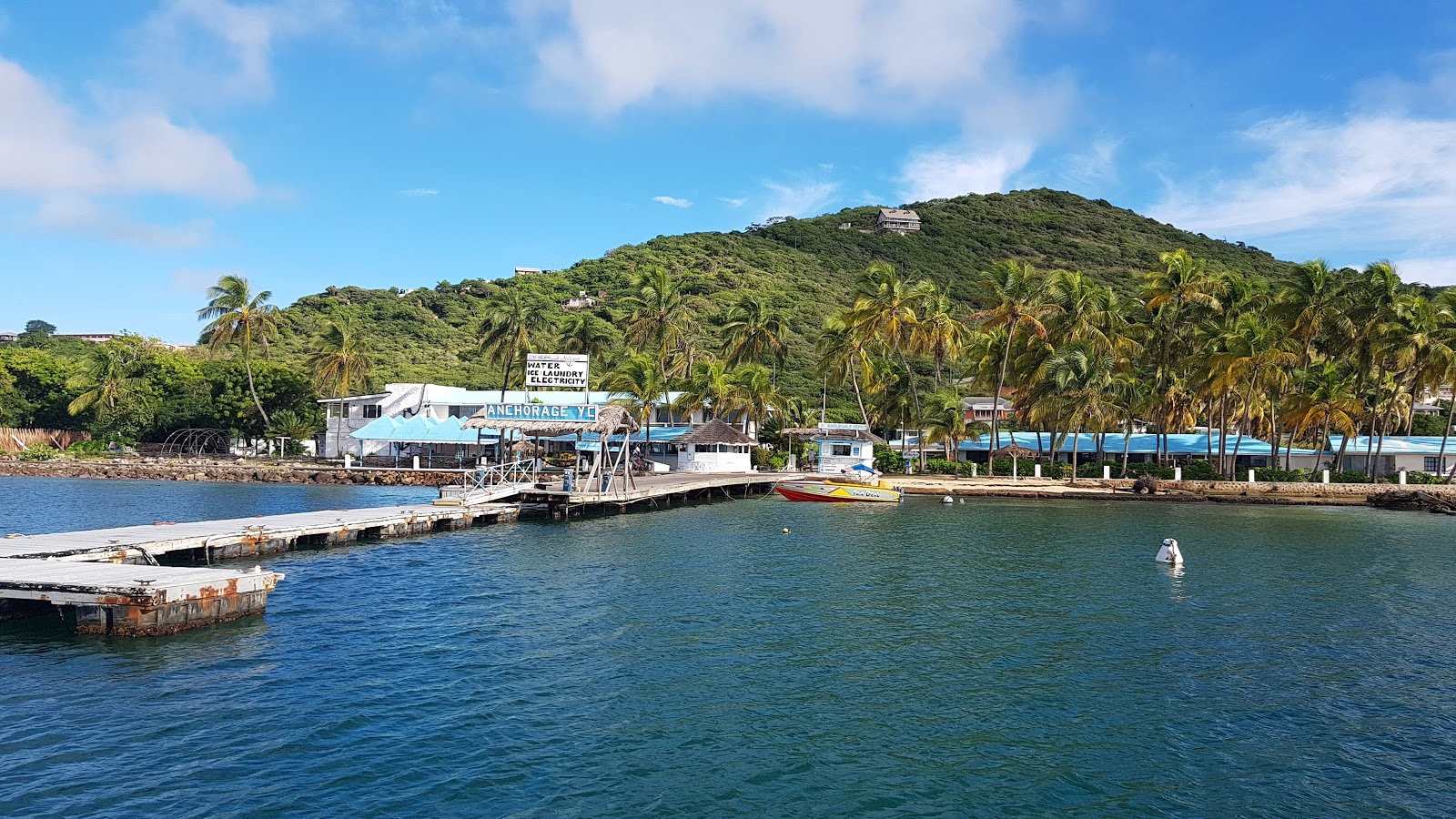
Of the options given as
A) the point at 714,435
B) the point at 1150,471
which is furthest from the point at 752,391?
the point at 1150,471

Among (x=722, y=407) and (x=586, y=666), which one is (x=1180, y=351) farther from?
(x=586, y=666)

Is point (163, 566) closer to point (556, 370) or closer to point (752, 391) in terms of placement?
point (556, 370)

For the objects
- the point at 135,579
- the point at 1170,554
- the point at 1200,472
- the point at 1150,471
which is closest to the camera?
the point at 135,579

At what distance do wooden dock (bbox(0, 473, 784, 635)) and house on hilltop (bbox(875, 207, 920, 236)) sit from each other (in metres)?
150

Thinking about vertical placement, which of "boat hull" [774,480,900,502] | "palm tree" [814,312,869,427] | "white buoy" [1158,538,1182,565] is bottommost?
"white buoy" [1158,538,1182,565]

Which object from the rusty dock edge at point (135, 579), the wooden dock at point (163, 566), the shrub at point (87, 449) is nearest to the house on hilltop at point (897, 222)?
the shrub at point (87, 449)

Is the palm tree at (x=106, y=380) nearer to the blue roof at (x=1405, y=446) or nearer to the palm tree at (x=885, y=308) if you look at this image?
the palm tree at (x=885, y=308)

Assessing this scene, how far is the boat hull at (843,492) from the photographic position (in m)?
54.5

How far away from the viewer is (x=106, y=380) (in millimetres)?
80625

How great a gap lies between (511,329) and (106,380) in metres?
36.9

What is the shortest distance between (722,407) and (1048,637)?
53.0m

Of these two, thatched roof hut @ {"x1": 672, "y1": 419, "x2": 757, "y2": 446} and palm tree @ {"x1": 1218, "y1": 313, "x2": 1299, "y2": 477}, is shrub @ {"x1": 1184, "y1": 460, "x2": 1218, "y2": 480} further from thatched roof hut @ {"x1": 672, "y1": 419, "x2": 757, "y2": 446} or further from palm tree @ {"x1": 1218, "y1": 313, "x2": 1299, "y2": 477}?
thatched roof hut @ {"x1": 672, "y1": 419, "x2": 757, "y2": 446}

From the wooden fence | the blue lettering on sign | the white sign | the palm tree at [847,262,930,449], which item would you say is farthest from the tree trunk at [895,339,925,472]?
the wooden fence

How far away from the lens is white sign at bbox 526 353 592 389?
210ft
